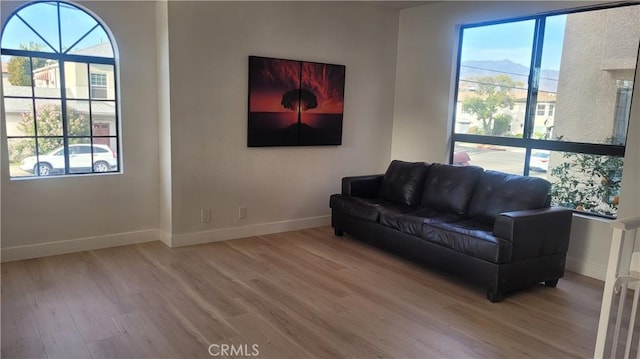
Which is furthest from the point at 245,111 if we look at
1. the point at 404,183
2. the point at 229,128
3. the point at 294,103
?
the point at 404,183

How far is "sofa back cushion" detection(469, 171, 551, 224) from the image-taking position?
12.7 ft

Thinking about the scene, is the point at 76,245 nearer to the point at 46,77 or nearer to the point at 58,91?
the point at 58,91

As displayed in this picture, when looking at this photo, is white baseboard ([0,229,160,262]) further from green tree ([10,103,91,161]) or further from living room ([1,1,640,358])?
green tree ([10,103,91,161])

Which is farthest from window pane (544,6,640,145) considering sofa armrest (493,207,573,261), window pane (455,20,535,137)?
sofa armrest (493,207,573,261)

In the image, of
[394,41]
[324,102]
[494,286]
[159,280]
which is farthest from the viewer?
[394,41]

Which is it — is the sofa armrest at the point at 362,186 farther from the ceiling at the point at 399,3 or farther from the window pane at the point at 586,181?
the ceiling at the point at 399,3

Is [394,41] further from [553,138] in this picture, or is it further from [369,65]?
[553,138]

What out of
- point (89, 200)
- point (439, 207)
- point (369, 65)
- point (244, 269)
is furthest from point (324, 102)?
point (89, 200)

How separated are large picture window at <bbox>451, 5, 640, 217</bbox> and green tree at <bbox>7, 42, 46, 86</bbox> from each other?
430cm

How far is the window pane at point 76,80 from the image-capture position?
4.14 metres

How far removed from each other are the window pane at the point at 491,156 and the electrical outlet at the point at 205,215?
9.44 feet

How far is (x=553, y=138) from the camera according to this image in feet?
14.4

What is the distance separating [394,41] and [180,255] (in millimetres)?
3688

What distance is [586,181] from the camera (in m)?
4.18
